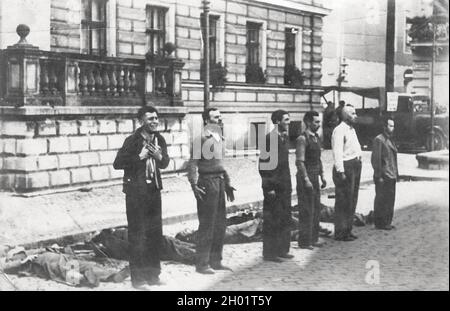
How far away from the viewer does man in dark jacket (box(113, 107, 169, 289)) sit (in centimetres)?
643

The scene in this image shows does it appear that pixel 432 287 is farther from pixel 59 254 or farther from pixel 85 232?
pixel 85 232

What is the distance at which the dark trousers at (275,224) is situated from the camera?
7.64 meters

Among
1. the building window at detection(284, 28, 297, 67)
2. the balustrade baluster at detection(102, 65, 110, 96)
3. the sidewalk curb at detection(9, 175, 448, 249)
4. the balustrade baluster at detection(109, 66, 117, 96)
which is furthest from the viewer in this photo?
the building window at detection(284, 28, 297, 67)

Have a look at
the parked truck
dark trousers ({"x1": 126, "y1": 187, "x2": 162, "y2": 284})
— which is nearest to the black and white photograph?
dark trousers ({"x1": 126, "y1": 187, "x2": 162, "y2": 284})

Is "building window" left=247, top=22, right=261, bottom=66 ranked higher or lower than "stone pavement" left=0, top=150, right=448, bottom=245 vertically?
higher

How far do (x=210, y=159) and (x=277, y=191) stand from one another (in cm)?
106

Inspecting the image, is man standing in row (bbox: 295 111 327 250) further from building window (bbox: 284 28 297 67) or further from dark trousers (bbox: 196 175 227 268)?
building window (bbox: 284 28 297 67)

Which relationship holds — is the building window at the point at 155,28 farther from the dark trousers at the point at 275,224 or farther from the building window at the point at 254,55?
the dark trousers at the point at 275,224

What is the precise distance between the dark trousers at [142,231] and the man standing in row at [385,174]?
4288 millimetres

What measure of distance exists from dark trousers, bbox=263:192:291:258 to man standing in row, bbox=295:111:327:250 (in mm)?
639

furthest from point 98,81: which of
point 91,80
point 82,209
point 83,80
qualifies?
point 82,209

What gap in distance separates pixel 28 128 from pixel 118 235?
3.96 meters

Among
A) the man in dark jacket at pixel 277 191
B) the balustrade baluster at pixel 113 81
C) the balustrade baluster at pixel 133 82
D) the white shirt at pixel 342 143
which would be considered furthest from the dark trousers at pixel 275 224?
the balustrade baluster at pixel 133 82

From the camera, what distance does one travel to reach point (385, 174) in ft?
31.5
